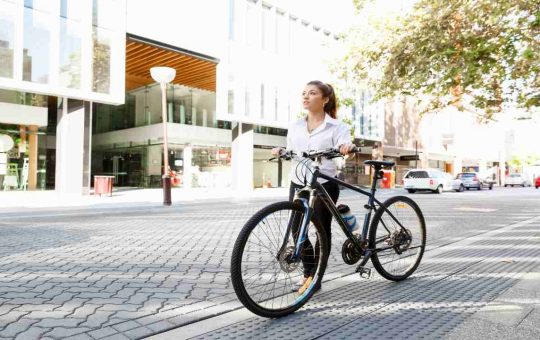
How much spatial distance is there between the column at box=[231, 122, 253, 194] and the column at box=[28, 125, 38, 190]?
34.8 ft

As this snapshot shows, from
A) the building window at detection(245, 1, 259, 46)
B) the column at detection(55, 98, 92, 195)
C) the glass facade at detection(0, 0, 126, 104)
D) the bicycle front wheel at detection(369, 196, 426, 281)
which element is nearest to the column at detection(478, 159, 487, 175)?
the building window at detection(245, 1, 259, 46)

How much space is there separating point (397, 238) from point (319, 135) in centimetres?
138

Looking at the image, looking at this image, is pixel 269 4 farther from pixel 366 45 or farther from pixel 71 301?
pixel 71 301

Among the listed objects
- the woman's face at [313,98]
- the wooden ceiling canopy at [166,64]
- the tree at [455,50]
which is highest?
the wooden ceiling canopy at [166,64]

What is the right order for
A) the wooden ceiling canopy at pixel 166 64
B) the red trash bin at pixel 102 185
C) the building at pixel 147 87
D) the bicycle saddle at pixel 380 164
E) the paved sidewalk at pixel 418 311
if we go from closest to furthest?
1. the paved sidewalk at pixel 418 311
2. the bicycle saddle at pixel 380 164
3. the building at pixel 147 87
4. the red trash bin at pixel 102 185
5. the wooden ceiling canopy at pixel 166 64

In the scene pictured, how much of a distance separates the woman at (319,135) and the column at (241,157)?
22.4 m

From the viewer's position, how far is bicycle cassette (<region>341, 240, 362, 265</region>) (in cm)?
371

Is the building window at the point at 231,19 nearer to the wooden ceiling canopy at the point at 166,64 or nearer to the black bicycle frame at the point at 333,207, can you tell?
the wooden ceiling canopy at the point at 166,64

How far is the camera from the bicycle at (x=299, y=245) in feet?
9.66

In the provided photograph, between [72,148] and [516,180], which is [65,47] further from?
[516,180]

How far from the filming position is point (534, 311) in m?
3.26

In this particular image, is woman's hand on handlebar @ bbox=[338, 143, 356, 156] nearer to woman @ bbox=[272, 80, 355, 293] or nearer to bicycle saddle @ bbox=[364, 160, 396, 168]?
woman @ bbox=[272, 80, 355, 293]

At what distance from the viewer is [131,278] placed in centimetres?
420

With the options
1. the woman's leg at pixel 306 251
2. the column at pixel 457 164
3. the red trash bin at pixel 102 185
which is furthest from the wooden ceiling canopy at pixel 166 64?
the column at pixel 457 164
